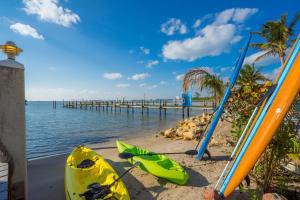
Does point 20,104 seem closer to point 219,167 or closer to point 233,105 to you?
point 233,105

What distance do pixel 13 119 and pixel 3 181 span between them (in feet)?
2.70

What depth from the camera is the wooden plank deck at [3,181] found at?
2298mm

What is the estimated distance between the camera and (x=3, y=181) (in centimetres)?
245

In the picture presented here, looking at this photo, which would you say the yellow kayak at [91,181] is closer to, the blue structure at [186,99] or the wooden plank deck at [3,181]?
the wooden plank deck at [3,181]

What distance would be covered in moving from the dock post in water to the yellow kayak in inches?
38.0

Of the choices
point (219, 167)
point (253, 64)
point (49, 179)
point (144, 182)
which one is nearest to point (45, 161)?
point (49, 179)

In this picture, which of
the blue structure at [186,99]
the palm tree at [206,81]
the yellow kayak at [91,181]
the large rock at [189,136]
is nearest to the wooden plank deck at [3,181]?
the yellow kayak at [91,181]

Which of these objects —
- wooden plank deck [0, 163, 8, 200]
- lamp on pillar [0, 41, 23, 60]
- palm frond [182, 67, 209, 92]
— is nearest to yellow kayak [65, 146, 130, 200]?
wooden plank deck [0, 163, 8, 200]

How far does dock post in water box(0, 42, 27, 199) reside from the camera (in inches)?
103

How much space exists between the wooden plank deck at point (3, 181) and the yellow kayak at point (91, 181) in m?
1.19

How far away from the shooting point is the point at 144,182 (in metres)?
4.68

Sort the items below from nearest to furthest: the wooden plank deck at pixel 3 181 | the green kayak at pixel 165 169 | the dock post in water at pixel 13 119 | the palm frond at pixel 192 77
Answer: the wooden plank deck at pixel 3 181 → the dock post in water at pixel 13 119 → the green kayak at pixel 165 169 → the palm frond at pixel 192 77

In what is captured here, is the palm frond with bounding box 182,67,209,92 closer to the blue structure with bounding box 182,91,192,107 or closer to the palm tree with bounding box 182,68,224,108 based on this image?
the palm tree with bounding box 182,68,224,108

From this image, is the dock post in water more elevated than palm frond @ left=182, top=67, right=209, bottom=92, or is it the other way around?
palm frond @ left=182, top=67, right=209, bottom=92
